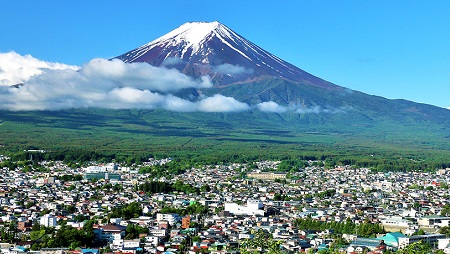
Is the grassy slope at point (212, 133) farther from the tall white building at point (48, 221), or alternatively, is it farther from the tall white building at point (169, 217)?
the tall white building at point (48, 221)

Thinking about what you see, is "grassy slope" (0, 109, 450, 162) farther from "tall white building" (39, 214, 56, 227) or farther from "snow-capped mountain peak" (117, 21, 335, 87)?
"tall white building" (39, 214, 56, 227)

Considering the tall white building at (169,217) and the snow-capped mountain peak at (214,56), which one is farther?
the snow-capped mountain peak at (214,56)

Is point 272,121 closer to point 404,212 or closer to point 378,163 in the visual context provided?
point 378,163

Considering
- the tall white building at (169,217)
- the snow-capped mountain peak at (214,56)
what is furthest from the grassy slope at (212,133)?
the tall white building at (169,217)

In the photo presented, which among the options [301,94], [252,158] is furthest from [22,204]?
[301,94]

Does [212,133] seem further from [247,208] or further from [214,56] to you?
[247,208]

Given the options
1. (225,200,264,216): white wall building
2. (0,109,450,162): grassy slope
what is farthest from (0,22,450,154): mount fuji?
(225,200,264,216): white wall building
